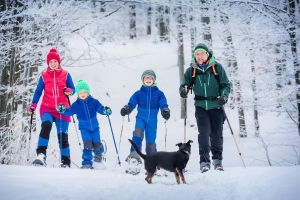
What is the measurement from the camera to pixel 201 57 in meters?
4.20

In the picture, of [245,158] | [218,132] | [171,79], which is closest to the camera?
[218,132]

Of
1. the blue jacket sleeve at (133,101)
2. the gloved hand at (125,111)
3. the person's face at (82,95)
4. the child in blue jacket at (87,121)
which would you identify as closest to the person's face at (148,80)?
the blue jacket sleeve at (133,101)

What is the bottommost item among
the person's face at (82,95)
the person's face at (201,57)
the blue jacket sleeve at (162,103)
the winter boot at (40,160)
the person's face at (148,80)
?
the winter boot at (40,160)

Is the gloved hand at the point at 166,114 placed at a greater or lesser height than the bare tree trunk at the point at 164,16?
lesser

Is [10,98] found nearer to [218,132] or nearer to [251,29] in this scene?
[218,132]

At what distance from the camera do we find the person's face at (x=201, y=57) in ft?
13.8

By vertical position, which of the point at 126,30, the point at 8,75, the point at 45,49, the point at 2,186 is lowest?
the point at 2,186

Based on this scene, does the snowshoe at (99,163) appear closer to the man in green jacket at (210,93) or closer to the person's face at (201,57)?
the man in green jacket at (210,93)

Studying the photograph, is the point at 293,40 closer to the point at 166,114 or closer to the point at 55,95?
the point at 166,114

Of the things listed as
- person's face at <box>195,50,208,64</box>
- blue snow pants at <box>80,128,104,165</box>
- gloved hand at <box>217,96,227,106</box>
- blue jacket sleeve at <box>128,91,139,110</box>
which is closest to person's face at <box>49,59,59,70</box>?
blue snow pants at <box>80,128,104,165</box>

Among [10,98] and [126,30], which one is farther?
[126,30]

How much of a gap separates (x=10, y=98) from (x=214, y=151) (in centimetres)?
440

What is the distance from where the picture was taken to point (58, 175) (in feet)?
11.0

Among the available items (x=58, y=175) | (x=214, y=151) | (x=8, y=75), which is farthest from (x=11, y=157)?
(x=214, y=151)
